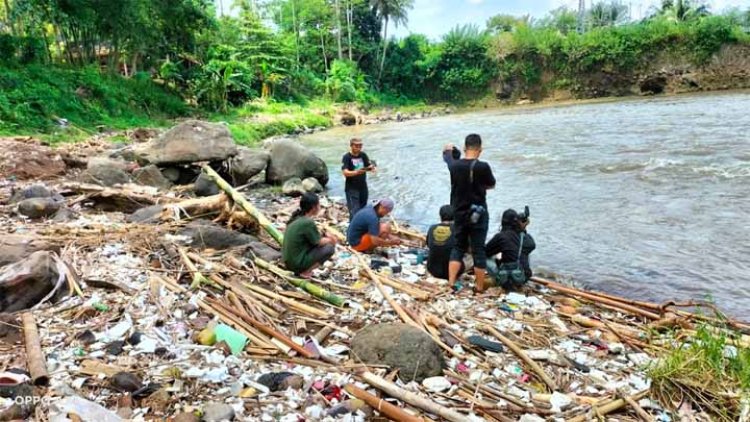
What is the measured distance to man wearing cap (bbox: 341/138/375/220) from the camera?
29.0 feet

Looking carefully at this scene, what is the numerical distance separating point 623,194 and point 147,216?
940cm

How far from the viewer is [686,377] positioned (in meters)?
3.80

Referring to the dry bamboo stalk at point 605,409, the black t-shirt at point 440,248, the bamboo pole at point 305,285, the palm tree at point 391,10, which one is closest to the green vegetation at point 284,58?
the palm tree at point 391,10

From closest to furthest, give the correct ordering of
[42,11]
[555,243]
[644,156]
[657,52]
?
[555,243] → [644,156] → [42,11] → [657,52]

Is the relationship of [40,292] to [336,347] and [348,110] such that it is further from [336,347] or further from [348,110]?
[348,110]

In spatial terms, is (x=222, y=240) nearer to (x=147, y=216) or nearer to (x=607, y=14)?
(x=147, y=216)

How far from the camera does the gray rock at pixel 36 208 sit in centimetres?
764

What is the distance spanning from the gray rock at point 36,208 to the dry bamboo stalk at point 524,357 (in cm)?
666

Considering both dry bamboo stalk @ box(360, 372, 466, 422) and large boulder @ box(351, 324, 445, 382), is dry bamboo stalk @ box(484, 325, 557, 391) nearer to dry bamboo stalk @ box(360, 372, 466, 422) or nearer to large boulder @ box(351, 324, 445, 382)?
large boulder @ box(351, 324, 445, 382)

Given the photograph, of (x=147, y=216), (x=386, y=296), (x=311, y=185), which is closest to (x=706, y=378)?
(x=386, y=296)

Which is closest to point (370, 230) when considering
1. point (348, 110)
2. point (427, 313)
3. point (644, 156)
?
point (427, 313)

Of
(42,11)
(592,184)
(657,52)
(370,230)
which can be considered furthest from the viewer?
(657,52)

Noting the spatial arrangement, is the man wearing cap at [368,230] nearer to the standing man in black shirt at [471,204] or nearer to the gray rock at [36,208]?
the standing man in black shirt at [471,204]

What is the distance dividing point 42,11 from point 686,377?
25.3 m
